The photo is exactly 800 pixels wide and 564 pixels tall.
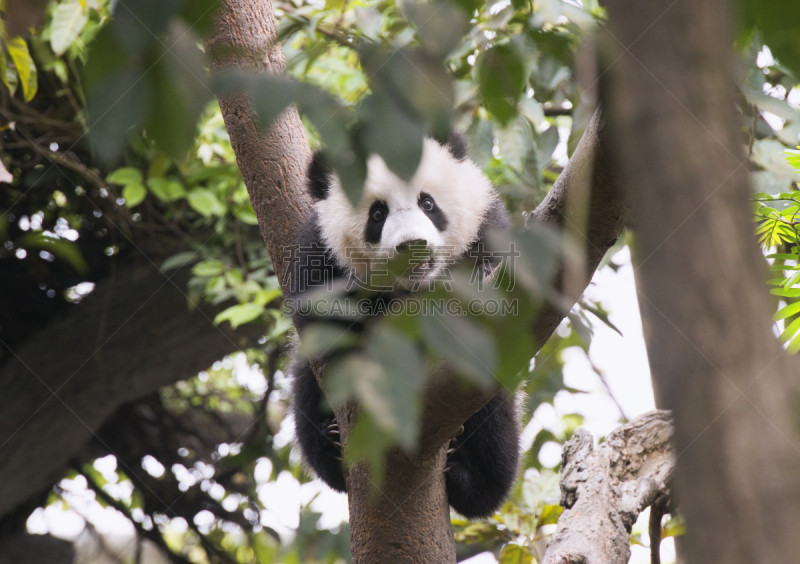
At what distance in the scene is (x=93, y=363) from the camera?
12.9 ft

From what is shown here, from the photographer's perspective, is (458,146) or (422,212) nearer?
(422,212)

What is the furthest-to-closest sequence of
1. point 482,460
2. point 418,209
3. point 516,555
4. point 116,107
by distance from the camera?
point 516,555, point 482,460, point 418,209, point 116,107

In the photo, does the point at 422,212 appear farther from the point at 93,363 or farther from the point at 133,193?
the point at 93,363

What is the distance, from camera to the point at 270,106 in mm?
439

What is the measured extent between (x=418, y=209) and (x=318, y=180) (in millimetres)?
381

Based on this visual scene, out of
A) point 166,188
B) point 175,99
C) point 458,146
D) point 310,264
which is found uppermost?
point 458,146

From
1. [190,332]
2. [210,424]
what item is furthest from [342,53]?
[210,424]

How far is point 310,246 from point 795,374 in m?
1.95

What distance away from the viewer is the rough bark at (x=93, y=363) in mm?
3834

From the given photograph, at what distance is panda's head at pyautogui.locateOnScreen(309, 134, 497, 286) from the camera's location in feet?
7.11

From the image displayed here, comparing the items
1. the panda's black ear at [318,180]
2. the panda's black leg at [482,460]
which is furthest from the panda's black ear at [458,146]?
the panda's black leg at [482,460]

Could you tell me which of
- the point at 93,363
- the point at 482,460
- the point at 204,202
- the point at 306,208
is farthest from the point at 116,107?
the point at 93,363

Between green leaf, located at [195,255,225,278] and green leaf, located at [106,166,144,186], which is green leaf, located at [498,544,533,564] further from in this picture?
green leaf, located at [106,166,144,186]

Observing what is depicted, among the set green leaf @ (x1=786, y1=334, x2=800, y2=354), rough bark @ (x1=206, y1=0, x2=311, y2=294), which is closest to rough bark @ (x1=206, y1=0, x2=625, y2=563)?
rough bark @ (x1=206, y1=0, x2=311, y2=294)
